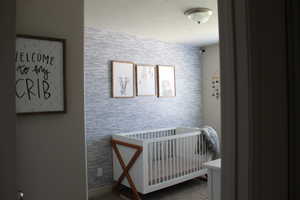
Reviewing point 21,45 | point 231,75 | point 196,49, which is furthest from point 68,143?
point 196,49

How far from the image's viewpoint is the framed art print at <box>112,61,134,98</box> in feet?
12.3

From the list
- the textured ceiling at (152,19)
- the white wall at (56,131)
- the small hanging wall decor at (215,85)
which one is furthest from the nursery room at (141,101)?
the white wall at (56,131)

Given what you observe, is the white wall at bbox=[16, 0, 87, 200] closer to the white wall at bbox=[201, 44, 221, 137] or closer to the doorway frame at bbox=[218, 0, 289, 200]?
the doorway frame at bbox=[218, 0, 289, 200]

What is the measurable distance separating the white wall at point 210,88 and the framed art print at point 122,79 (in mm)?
1913

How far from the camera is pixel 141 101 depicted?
4109 mm

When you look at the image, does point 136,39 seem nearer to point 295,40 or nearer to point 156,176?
point 156,176

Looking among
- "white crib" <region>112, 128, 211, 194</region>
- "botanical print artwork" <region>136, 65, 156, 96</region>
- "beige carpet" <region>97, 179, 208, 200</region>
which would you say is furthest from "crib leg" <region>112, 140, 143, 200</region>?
"botanical print artwork" <region>136, 65, 156, 96</region>

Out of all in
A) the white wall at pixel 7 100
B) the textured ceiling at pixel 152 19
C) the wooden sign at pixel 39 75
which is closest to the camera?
the white wall at pixel 7 100

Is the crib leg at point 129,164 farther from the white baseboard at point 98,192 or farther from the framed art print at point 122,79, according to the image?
the framed art print at point 122,79

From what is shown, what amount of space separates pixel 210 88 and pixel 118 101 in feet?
7.29

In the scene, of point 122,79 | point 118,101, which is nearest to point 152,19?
point 122,79

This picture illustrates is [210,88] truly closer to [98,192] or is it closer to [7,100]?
[98,192]

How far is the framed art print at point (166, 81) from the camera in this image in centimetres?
441

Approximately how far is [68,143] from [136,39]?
2.88m
